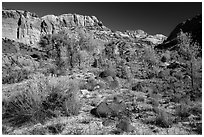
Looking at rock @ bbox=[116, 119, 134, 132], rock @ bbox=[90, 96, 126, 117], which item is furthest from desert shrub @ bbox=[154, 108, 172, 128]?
rock @ bbox=[90, 96, 126, 117]

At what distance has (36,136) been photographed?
5.65 meters

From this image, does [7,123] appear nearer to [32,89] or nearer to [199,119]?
[32,89]

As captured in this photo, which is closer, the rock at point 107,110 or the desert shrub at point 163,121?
the desert shrub at point 163,121

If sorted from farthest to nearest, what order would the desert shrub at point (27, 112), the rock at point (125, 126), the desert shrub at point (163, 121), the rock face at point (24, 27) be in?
1. the rock face at point (24, 27)
2. the desert shrub at point (27, 112)
3. the desert shrub at point (163, 121)
4. the rock at point (125, 126)

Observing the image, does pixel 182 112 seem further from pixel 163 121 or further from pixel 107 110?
pixel 107 110

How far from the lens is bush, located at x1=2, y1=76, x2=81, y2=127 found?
6.81m

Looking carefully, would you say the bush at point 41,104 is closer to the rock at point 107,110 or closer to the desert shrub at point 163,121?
the rock at point 107,110

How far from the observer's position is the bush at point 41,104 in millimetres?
6812

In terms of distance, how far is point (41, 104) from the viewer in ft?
23.5

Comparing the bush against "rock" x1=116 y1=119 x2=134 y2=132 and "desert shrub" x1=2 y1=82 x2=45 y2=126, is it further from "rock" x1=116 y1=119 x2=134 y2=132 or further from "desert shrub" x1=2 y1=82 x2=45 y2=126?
"rock" x1=116 y1=119 x2=134 y2=132

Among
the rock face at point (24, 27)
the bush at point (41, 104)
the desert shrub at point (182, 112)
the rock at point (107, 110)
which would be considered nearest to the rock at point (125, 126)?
the rock at point (107, 110)

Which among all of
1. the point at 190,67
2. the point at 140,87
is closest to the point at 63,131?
the point at 140,87

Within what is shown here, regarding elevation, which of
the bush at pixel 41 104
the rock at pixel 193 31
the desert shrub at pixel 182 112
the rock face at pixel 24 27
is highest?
the rock face at pixel 24 27

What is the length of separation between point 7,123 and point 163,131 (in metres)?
5.26
